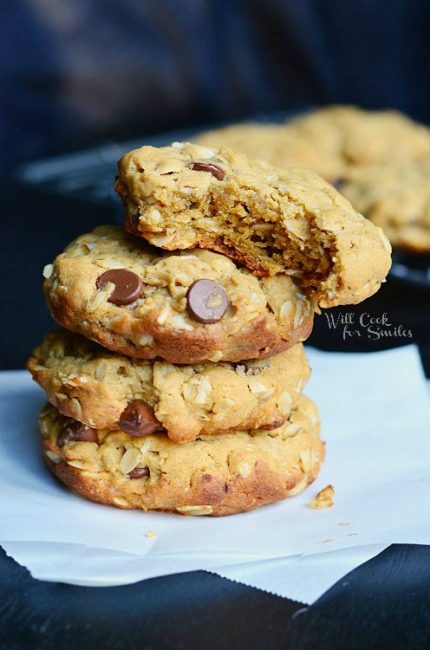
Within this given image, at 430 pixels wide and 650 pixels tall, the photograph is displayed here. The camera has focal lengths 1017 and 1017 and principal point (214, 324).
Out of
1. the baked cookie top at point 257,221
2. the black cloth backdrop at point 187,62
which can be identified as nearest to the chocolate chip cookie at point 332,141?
the black cloth backdrop at point 187,62

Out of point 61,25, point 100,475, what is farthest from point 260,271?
point 61,25

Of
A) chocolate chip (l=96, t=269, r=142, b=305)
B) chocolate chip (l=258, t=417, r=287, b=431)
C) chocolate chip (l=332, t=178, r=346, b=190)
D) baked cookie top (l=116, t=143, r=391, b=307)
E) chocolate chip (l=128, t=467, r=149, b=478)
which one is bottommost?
chocolate chip (l=332, t=178, r=346, b=190)

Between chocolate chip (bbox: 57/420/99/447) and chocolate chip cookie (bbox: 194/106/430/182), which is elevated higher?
chocolate chip (bbox: 57/420/99/447)

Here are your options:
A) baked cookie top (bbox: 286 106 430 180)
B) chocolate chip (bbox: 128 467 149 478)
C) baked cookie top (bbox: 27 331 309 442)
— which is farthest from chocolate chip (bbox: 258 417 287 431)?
baked cookie top (bbox: 286 106 430 180)

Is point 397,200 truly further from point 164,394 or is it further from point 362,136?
point 164,394

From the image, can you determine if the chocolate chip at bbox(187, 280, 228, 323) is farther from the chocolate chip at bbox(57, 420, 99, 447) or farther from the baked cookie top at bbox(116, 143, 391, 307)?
the chocolate chip at bbox(57, 420, 99, 447)

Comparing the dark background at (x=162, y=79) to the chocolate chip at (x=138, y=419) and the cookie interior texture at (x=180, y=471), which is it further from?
the chocolate chip at (x=138, y=419)

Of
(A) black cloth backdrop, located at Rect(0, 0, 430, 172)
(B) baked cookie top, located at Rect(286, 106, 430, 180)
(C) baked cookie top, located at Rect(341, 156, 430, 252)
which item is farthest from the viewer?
(A) black cloth backdrop, located at Rect(0, 0, 430, 172)
